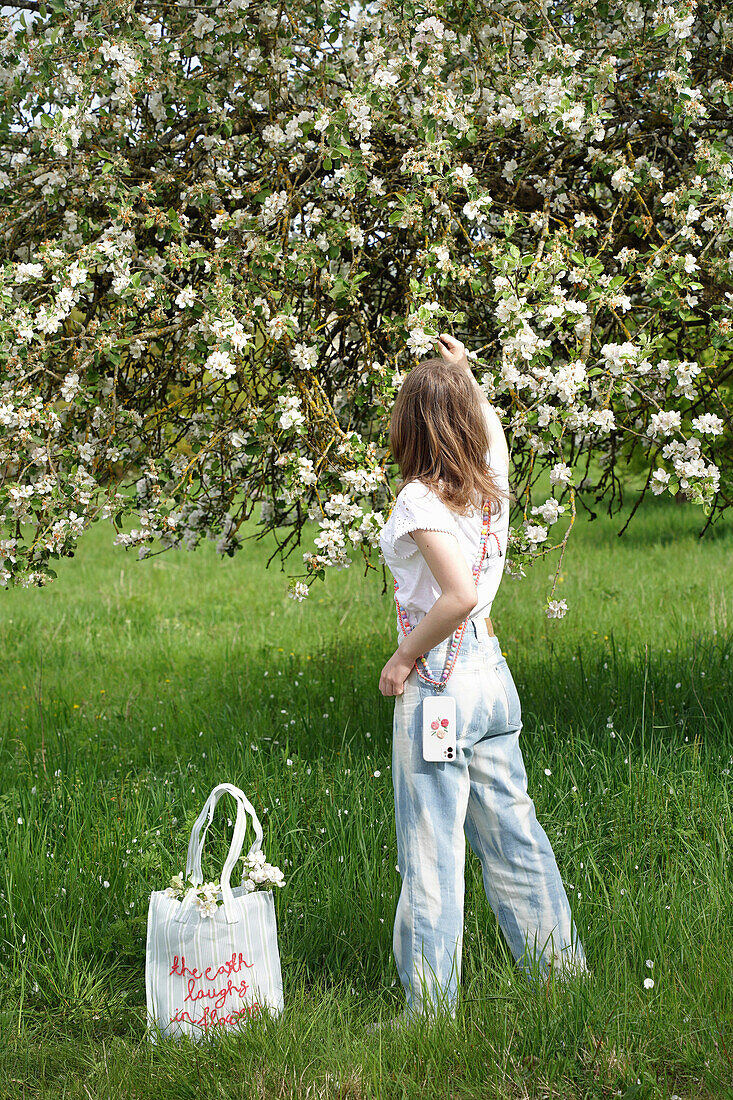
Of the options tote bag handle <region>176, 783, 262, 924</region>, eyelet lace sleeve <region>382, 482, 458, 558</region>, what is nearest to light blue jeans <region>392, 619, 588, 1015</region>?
eyelet lace sleeve <region>382, 482, 458, 558</region>

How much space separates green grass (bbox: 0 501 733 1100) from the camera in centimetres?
237

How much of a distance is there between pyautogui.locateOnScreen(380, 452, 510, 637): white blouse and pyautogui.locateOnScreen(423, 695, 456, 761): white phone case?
9.5 inches

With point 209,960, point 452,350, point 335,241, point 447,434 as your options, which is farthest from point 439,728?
point 335,241

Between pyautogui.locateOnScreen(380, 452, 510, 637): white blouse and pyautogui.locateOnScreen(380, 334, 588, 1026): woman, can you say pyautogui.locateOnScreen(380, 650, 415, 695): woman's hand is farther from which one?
pyautogui.locateOnScreen(380, 452, 510, 637): white blouse

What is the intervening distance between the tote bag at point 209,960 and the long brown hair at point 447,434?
97cm

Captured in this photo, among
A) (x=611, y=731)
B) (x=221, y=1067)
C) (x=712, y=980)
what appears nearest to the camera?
(x=221, y=1067)

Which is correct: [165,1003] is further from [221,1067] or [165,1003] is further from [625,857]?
[625,857]

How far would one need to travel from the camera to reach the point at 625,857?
336 centimetres

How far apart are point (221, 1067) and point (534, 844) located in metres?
0.98

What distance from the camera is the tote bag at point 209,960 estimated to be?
248 centimetres

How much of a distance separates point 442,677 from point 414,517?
1.38 feet

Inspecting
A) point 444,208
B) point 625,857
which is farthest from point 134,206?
point 625,857

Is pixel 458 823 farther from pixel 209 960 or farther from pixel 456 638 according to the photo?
pixel 209 960

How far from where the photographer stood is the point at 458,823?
247cm
